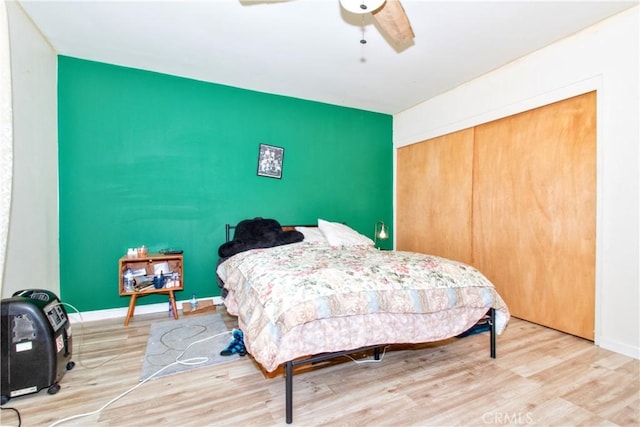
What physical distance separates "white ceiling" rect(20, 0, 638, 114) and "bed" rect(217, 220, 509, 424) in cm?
187

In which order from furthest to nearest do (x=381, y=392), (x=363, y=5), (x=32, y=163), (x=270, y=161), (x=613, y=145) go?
(x=270, y=161) → (x=32, y=163) → (x=613, y=145) → (x=381, y=392) → (x=363, y=5)

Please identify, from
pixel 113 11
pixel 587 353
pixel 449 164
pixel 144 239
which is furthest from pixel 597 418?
pixel 113 11

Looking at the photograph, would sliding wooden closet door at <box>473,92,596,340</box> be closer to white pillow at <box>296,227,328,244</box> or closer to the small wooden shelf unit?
white pillow at <box>296,227,328,244</box>

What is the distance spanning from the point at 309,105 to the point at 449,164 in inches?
81.0

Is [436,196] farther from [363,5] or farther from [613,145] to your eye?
[363,5]

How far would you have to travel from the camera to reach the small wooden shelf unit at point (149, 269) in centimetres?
290

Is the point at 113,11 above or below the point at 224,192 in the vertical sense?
above

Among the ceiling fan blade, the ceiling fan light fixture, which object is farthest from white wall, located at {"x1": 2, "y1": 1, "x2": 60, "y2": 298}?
the ceiling fan blade

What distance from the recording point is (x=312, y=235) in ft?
11.8

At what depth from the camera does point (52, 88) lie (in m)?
2.89

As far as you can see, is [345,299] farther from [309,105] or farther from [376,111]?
[376,111]

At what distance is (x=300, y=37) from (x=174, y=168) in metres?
2.00

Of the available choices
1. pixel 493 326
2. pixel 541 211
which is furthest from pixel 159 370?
pixel 541 211

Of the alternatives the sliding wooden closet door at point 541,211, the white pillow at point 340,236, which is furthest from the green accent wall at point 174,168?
the sliding wooden closet door at point 541,211
